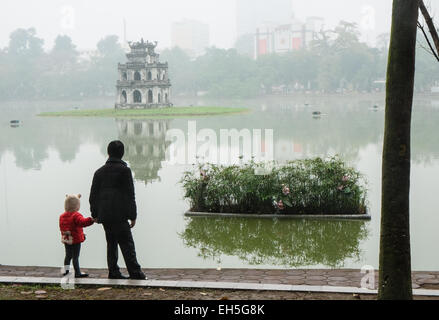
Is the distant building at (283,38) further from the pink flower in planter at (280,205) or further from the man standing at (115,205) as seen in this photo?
the man standing at (115,205)

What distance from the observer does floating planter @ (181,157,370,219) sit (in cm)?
1040

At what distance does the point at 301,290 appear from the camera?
5.47 m

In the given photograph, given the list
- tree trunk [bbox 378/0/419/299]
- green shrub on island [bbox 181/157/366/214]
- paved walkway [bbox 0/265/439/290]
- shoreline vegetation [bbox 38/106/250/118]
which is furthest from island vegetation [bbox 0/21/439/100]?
tree trunk [bbox 378/0/419/299]

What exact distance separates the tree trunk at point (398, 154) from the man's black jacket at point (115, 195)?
273 cm

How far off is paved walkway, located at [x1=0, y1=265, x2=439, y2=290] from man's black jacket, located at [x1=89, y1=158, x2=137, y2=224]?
31.5 inches

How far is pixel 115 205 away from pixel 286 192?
485 cm

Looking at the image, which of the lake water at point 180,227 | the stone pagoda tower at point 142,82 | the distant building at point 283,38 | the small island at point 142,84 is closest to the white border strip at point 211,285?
the lake water at point 180,227

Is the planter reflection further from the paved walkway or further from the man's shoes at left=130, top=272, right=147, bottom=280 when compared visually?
the man's shoes at left=130, top=272, right=147, bottom=280

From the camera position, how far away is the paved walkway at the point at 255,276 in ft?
19.9

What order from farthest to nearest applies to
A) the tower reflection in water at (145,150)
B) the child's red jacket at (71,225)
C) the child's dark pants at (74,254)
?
the tower reflection in water at (145,150) < the child's dark pants at (74,254) < the child's red jacket at (71,225)
